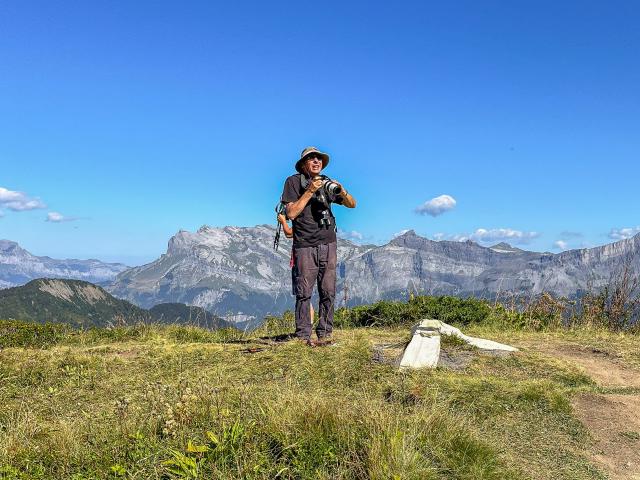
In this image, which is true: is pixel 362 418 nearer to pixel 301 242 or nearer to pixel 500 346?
pixel 301 242

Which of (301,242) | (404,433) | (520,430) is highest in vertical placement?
(301,242)

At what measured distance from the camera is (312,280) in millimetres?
9562

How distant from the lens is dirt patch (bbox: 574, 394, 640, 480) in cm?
498

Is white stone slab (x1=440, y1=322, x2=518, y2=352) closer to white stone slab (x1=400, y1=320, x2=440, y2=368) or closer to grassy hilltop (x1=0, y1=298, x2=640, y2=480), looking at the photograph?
grassy hilltop (x1=0, y1=298, x2=640, y2=480)

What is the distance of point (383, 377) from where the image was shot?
24.0ft

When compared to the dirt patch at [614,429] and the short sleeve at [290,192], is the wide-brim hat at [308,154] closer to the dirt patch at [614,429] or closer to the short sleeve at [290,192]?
the short sleeve at [290,192]

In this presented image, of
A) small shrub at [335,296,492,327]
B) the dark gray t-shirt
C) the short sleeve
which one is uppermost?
the short sleeve

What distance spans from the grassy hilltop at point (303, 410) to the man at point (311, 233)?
35.0 inches

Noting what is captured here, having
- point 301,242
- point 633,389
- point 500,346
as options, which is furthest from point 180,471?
point 500,346

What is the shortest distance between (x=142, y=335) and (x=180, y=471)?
855 centimetres

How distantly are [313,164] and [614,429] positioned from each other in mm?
6047

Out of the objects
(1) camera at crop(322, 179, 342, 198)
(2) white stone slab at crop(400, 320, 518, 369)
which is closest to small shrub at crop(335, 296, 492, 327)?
(2) white stone slab at crop(400, 320, 518, 369)

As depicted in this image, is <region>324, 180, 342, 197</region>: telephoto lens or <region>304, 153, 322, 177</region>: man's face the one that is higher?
→ <region>304, 153, 322, 177</region>: man's face

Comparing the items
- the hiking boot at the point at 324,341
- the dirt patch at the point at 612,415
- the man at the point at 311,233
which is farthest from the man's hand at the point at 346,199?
the dirt patch at the point at 612,415
